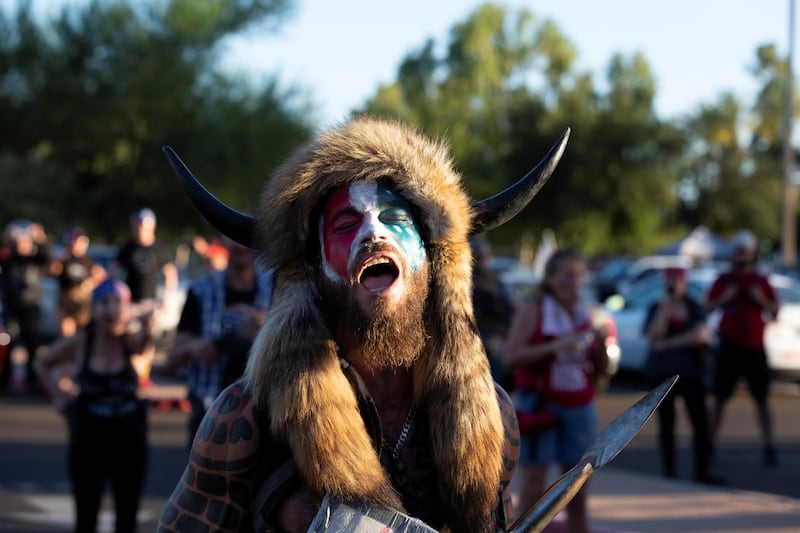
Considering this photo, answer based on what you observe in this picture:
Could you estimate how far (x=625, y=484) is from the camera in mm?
9312

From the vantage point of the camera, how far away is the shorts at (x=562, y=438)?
6695mm

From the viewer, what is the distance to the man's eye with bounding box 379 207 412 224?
8.38ft

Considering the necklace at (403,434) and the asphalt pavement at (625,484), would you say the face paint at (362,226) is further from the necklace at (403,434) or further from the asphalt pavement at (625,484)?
the asphalt pavement at (625,484)

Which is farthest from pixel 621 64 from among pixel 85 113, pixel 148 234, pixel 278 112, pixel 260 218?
pixel 260 218

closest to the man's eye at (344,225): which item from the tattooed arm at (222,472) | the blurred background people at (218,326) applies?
the tattooed arm at (222,472)

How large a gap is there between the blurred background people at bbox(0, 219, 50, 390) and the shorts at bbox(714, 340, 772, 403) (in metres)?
7.81

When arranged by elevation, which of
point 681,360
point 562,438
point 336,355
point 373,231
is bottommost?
point 562,438

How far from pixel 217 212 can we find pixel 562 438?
14.4 ft

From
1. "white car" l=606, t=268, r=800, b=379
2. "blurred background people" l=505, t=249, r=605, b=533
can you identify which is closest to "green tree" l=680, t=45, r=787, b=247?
"white car" l=606, t=268, r=800, b=379

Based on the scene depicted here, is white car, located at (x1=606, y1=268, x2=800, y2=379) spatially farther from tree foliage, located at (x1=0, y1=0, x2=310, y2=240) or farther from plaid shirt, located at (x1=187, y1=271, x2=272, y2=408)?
tree foliage, located at (x1=0, y1=0, x2=310, y2=240)

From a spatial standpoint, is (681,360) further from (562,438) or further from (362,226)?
(362,226)

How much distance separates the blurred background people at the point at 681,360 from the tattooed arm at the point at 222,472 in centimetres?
763

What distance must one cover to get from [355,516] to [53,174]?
88.4 feet

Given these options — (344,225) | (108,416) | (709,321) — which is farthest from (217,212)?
(709,321)
